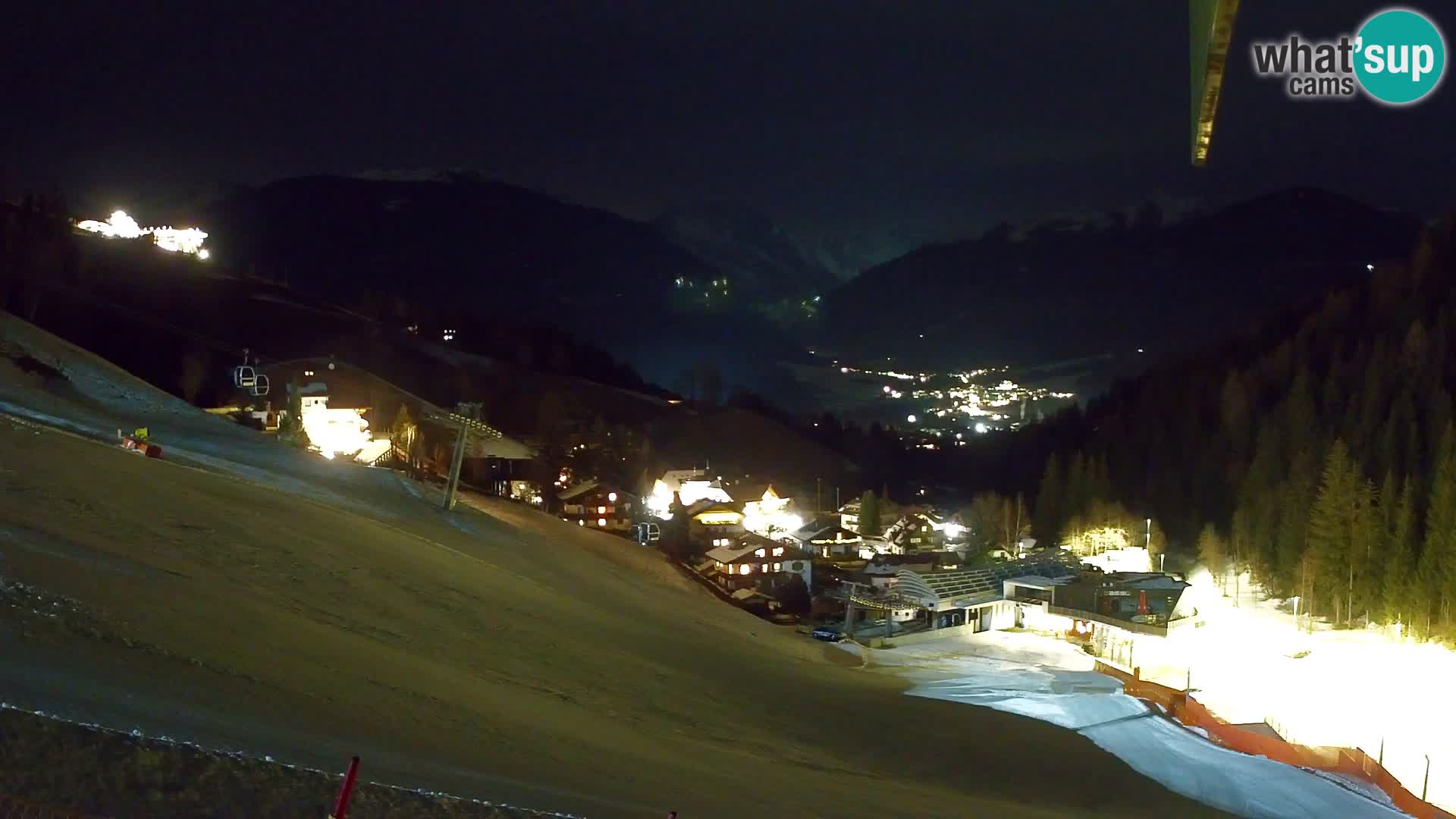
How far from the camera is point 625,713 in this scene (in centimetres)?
1184

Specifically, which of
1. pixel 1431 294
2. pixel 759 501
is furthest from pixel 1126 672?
pixel 1431 294

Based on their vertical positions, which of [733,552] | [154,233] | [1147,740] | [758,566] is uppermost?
[154,233]

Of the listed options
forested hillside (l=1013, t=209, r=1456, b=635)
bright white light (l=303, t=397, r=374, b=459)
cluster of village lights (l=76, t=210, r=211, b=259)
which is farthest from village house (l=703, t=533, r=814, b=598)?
cluster of village lights (l=76, t=210, r=211, b=259)

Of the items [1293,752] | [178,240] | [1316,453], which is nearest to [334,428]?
[1293,752]

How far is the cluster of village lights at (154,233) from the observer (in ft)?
319

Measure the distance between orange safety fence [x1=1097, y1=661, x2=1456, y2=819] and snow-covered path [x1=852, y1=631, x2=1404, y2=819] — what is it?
757mm

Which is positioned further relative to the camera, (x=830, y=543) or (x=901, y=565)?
(x=830, y=543)

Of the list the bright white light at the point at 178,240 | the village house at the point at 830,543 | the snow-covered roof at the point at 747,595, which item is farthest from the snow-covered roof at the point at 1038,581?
the bright white light at the point at 178,240

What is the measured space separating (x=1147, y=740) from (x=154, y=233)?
10850cm

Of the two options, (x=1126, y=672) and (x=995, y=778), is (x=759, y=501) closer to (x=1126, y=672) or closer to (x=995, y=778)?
(x=1126, y=672)

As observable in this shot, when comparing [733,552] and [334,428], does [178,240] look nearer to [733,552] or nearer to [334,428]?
[334,428]

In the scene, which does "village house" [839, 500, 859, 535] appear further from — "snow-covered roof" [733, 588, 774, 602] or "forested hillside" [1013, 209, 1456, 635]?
"snow-covered roof" [733, 588, 774, 602]

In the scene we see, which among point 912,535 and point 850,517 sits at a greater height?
point 850,517

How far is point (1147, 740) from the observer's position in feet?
56.3
